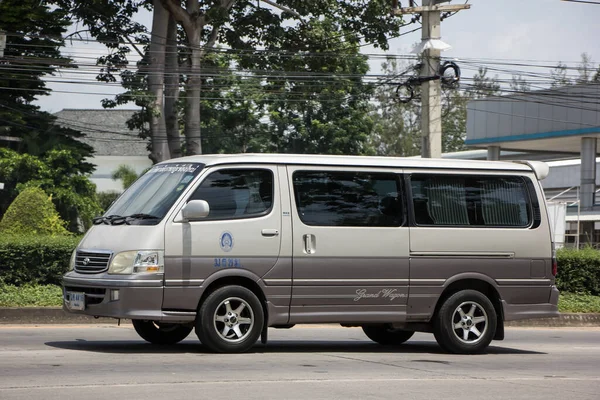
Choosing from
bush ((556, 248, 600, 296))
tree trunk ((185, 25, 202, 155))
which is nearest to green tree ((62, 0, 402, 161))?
tree trunk ((185, 25, 202, 155))

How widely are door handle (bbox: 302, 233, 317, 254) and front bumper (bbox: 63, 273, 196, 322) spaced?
1525 millimetres

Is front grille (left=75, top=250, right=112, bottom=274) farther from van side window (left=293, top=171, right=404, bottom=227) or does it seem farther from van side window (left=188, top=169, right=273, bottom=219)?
van side window (left=293, top=171, right=404, bottom=227)

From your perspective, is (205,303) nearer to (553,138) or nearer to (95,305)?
(95,305)

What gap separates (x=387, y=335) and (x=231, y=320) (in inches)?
128

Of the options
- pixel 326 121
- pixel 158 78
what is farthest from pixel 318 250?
pixel 326 121

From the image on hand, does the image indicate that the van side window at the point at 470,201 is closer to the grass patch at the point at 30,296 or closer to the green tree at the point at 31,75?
the grass patch at the point at 30,296

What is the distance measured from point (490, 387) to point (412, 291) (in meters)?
2.93

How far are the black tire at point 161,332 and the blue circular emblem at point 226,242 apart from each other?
161 cm

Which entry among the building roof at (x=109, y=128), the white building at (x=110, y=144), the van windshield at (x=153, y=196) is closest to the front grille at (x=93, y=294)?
the van windshield at (x=153, y=196)

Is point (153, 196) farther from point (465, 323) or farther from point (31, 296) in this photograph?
point (31, 296)

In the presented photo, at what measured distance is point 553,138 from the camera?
43531mm

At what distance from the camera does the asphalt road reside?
844 cm

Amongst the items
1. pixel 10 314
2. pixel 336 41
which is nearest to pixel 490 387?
pixel 10 314

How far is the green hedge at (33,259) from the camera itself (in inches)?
678
